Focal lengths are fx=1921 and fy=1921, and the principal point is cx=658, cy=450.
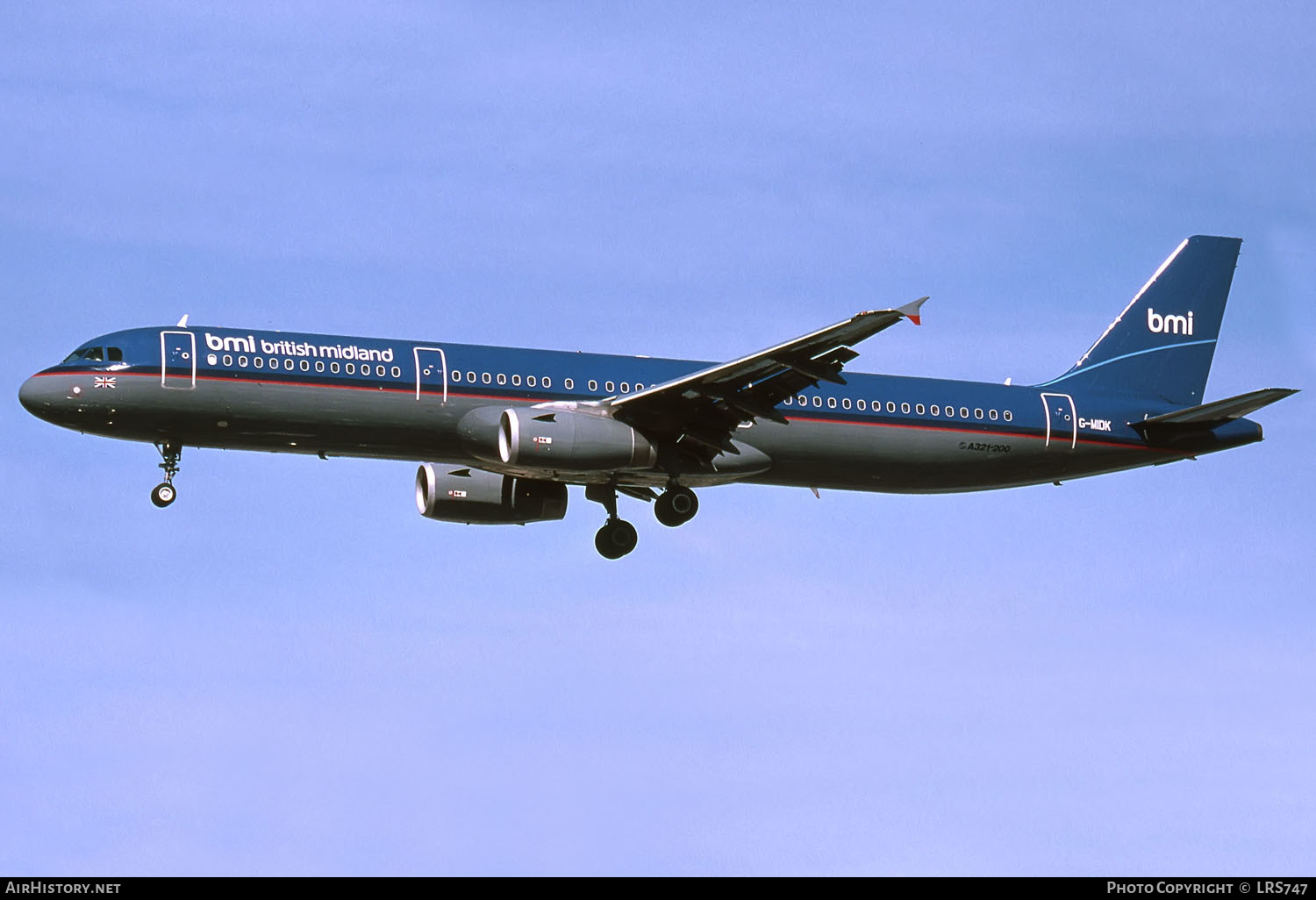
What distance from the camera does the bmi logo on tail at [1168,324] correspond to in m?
54.5

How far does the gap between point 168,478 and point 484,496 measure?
8.77 metres

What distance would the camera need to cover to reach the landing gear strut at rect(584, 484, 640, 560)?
162ft

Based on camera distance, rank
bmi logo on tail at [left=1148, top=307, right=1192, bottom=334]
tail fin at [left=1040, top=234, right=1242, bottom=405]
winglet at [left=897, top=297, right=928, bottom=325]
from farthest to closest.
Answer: bmi logo on tail at [left=1148, top=307, right=1192, bottom=334] → tail fin at [left=1040, top=234, right=1242, bottom=405] → winglet at [left=897, top=297, right=928, bottom=325]

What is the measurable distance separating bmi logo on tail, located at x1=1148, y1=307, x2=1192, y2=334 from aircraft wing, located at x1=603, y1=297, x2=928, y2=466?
13130mm

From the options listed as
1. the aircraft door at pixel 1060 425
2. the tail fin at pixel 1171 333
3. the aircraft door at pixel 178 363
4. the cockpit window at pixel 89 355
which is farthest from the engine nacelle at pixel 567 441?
the tail fin at pixel 1171 333

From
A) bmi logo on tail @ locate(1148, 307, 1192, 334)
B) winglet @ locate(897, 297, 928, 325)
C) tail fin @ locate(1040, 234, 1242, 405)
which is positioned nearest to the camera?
winglet @ locate(897, 297, 928, 325)

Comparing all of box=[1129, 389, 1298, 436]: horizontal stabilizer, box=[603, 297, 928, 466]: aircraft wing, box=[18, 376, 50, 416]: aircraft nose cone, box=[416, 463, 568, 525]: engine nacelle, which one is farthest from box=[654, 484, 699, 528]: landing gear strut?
box=[18, 376, 50, 416]: aircraft nose cone

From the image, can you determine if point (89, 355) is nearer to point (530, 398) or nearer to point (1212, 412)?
point (530, 398)

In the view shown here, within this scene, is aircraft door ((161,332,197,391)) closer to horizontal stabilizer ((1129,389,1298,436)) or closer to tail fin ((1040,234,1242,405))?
tail fin ((1040,234,1242,405))

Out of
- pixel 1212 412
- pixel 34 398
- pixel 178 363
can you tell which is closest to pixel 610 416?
pixel 178 363

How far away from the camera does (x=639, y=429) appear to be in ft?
151
